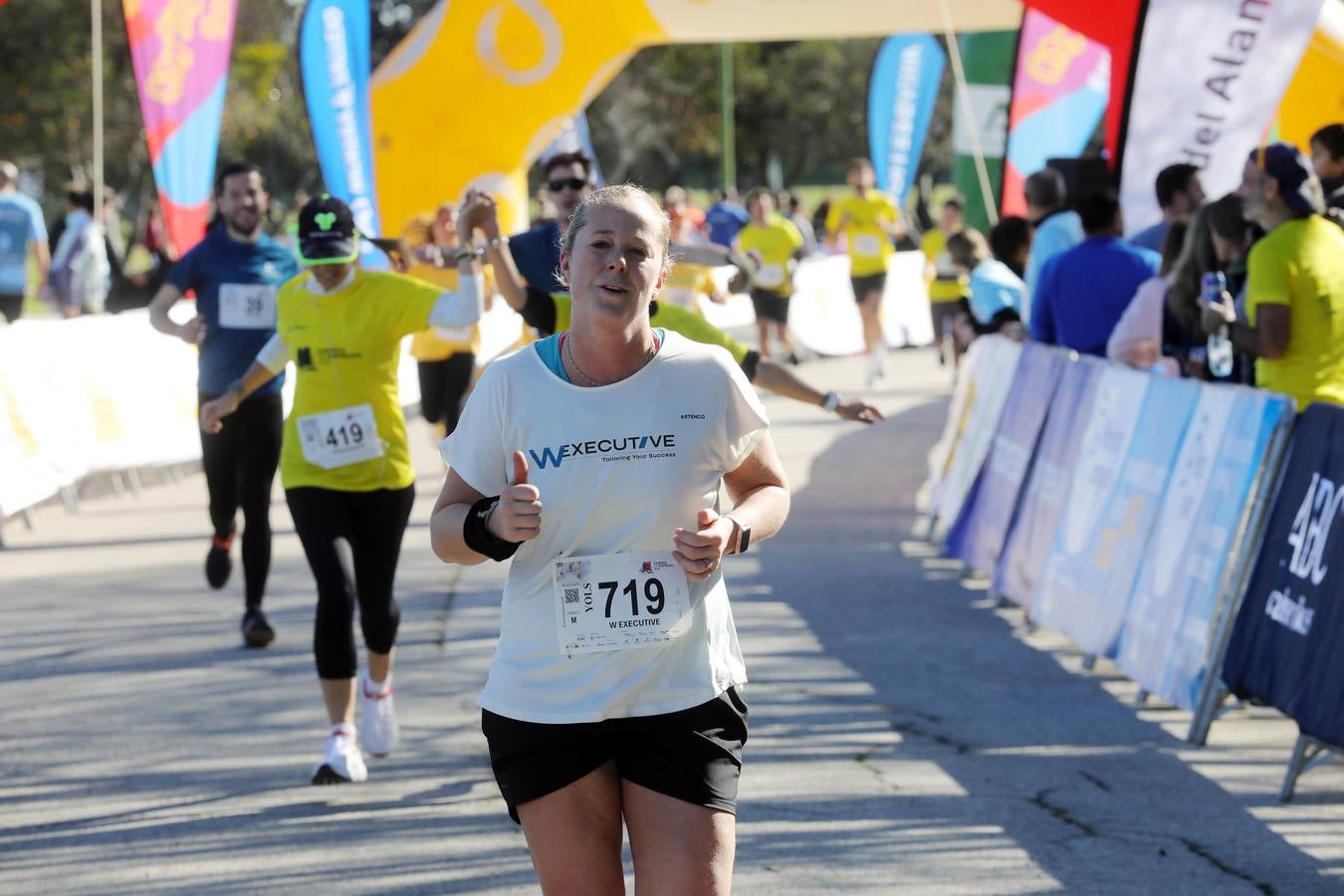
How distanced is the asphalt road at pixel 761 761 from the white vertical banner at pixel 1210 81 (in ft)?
8.30

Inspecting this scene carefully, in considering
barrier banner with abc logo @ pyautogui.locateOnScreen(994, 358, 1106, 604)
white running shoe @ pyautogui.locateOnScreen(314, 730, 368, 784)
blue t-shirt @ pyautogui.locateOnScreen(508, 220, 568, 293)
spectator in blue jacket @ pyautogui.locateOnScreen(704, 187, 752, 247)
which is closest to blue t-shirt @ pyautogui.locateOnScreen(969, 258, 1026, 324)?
barrier banner with abc logo @ pyautogui.locateOnScreen(994, 358, 1106, 604)

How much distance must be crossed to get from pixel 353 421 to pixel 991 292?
552 cm

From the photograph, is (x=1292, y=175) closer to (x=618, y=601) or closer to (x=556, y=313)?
(x=556, y=313)

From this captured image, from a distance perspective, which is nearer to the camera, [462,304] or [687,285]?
[462,304]

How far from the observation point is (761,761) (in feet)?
21.3

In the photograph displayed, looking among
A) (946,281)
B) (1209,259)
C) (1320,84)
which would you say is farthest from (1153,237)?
(946,281)

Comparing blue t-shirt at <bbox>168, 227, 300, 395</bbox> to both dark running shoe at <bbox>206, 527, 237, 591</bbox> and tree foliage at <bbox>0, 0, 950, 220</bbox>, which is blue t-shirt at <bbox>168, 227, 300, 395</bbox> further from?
tree foliage at <bbox>0, 0, 950, 220</bbox>

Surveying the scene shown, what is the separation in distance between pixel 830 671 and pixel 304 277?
2.68 meters

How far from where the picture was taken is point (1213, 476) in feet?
21.8

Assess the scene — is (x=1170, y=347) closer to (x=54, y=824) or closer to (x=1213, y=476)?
(x=1213, y=476)

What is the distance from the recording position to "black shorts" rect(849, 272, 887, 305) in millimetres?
21109

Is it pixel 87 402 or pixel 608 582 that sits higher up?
pixel 608 582

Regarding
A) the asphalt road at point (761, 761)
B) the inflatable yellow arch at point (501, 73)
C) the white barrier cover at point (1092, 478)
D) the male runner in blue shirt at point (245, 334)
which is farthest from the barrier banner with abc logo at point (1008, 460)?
the inflatable yellow arch at point (501, 73)

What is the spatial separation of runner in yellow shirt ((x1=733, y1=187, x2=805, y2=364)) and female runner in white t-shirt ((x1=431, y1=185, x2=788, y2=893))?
1810 cm
